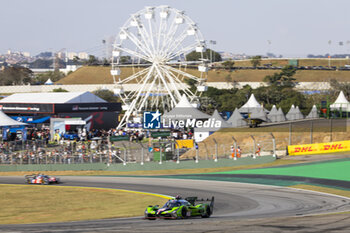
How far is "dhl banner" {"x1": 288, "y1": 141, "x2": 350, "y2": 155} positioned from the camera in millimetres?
39781

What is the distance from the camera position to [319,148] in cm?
4022

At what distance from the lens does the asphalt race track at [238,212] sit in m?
14.8

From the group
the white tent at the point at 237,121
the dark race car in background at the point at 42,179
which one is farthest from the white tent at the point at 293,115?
the dark race car in background at the point at 42,179

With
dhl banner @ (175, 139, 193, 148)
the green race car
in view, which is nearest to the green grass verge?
the green race car

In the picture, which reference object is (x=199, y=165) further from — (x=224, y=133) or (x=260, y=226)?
(x=260, y=226)

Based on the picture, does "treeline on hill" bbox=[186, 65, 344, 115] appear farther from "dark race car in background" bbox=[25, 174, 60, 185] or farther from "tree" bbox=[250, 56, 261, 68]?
"tree" bbox=[250, 56, 261, 68]

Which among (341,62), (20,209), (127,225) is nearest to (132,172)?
(20,209)

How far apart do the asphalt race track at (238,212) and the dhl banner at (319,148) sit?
1107cm

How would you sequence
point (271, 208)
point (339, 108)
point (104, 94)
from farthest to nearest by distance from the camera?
point (104, 94), point (339, 108), point (271, 208)

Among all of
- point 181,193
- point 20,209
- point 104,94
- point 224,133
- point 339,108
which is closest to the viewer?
point 20,209

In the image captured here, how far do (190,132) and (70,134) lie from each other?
43.1 ft

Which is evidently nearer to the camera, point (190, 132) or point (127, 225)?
point (127, 225)

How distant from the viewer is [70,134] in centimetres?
5700

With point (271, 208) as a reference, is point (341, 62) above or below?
above
